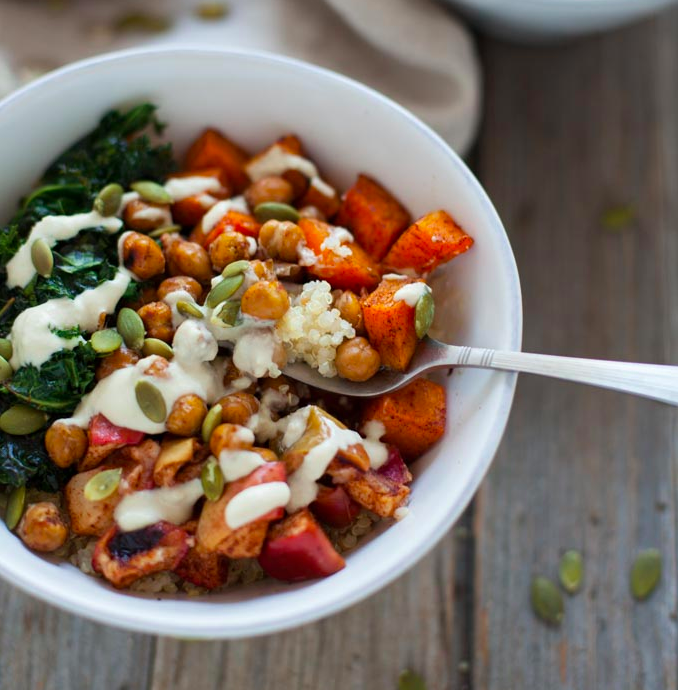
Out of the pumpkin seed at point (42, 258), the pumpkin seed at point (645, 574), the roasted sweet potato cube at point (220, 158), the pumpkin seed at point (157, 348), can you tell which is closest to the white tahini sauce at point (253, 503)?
the pumpkin seed at point (157, 348)

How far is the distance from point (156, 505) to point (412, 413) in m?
0.64

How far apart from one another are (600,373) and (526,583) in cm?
103

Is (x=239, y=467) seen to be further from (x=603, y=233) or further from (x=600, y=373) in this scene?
(x=603, y=233)

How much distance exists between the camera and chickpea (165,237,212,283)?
2107 mm

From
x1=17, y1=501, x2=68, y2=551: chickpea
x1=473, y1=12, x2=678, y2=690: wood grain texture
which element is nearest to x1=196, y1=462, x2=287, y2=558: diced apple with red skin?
x1=17, y1=501, x2=68, y2=551: chickpea

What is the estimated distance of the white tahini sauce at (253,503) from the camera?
181 cm

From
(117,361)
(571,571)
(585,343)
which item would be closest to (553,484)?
(571,571)

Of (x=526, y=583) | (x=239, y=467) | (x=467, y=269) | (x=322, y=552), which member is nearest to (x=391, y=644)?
(x=526, y=583)

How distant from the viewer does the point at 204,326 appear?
2006 millimetres

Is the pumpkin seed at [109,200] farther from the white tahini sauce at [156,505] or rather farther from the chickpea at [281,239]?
the white tahini sauce at [156,505]

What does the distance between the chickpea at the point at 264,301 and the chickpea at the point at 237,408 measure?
19 centimetres

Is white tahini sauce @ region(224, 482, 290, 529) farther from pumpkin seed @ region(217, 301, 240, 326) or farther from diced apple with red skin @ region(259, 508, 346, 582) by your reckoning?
pumpkin seed @ region(217, 301, 240, 326)

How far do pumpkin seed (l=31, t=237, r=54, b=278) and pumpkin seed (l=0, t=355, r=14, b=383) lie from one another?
232mm

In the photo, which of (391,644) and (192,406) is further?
(391,644)
